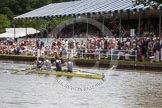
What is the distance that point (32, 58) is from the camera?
5288cm

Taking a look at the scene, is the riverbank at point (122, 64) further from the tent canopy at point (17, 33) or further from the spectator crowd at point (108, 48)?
the tent canopy at point (17, 33)

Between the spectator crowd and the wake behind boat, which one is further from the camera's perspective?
the spectator crowd

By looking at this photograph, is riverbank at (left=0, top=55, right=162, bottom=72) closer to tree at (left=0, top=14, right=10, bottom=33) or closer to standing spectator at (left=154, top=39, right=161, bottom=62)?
standing spectator at (left=154, top=39, right=161, bottom=62)

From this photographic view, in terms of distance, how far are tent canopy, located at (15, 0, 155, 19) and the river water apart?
42.9 ft

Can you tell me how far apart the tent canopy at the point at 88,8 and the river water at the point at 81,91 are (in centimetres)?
1308

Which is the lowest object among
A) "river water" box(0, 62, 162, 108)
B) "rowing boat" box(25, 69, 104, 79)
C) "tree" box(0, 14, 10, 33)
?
"river water" box(0, 62, 162, 108)

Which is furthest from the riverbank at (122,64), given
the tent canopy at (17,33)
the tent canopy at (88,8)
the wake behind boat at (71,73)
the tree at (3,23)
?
the tree at (3,23)

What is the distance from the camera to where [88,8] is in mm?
57281

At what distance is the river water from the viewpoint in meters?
23.1

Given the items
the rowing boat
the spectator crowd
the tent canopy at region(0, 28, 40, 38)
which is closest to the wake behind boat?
the rowing boat

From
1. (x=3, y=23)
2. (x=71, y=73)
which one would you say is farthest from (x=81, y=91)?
(x=3, y=23)

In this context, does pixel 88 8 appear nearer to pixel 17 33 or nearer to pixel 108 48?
pixel 108 48

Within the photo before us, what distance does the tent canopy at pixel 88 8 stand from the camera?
166 ft

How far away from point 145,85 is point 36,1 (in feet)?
294
